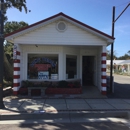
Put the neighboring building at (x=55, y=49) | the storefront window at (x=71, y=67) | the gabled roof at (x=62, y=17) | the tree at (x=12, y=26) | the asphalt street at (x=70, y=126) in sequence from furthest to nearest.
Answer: the tree at (x=12, y=26)
the storefront window at (x=71, y=67)
the neighboring building at (x=55, y=49)
the gabled roof at (x=62, y=17)
the asphalt street at (x=70, y=126)

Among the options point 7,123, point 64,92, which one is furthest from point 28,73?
point 7,123

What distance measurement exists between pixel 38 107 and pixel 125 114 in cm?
369

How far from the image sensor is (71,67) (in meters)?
12.1

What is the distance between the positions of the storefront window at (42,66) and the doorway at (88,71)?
13.6ft

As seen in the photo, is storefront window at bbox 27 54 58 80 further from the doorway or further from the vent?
the doorway

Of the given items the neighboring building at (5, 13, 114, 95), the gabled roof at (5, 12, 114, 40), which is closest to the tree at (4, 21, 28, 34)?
the neighboring building at (5, 13, 114, 95)

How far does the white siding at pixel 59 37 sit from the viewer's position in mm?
10328

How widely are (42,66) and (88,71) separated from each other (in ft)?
17.2

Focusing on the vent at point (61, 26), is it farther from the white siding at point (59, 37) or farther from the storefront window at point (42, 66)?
the storefront window at point (42, 66)

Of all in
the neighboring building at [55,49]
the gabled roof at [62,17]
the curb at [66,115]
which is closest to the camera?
the curb at [66,115]

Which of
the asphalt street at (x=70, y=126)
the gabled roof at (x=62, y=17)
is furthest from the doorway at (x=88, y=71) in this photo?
the asphalt street at (x=70, y=126)

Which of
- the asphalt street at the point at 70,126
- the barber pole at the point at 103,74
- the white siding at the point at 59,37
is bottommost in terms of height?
the asphalt street at the point at 70,126

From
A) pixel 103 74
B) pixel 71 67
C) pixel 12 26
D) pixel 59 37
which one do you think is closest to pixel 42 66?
pixel 71 67

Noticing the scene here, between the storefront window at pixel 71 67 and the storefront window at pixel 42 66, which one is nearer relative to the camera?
the storefront window at pixel 42 66
